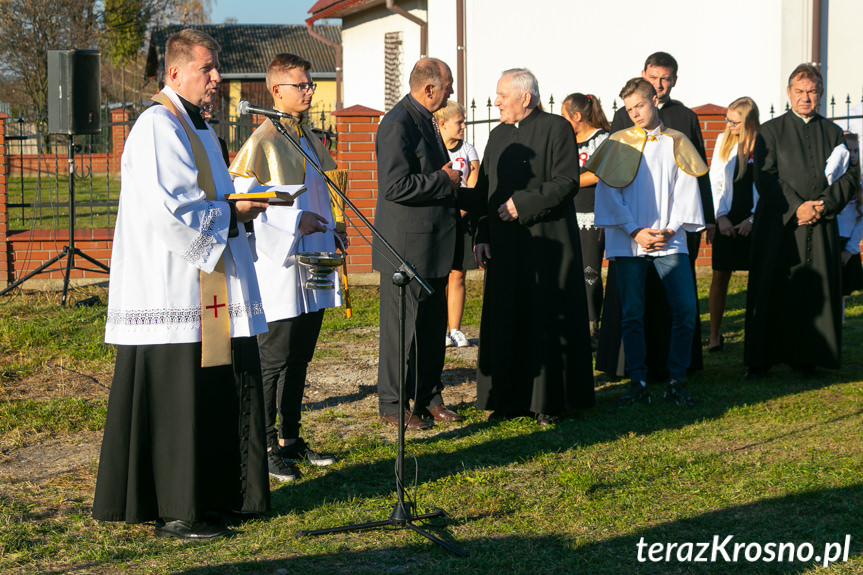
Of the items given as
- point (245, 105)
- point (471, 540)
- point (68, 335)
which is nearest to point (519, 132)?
point (245, 105)

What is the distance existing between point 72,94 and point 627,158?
7292 millimetres

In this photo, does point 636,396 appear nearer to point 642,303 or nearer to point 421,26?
point 642,303

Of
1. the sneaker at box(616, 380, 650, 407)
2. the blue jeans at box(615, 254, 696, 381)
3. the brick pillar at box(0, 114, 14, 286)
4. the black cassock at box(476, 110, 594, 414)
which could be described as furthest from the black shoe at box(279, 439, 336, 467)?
the brick pillar at box(0, 114, 14, 286)

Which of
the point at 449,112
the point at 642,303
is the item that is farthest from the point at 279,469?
the point at 449,112

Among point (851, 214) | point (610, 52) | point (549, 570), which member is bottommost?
point (549, 570)

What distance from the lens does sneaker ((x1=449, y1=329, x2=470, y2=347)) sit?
868cm

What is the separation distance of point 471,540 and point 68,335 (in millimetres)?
5857

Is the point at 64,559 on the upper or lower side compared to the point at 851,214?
lower

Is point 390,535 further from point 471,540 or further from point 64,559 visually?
point 64,559

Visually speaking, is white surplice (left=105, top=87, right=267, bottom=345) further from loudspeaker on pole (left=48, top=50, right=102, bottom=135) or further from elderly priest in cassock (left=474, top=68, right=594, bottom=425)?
loudspeaker on pole (left=48, top=50, right=102, bottom=135)

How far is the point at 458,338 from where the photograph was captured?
8.69 metres

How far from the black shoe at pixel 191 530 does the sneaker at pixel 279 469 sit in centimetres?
79

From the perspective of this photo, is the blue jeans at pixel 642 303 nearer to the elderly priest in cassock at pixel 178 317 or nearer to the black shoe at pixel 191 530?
the elderly priest in cassock at pixel 178 317

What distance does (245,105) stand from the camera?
13.9 feet
